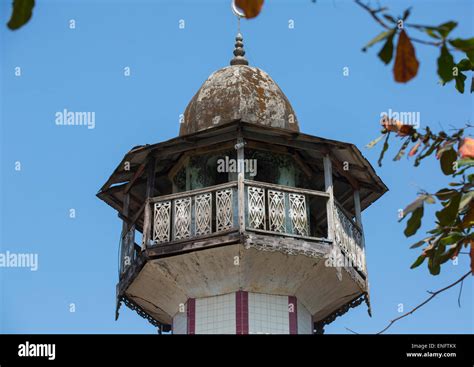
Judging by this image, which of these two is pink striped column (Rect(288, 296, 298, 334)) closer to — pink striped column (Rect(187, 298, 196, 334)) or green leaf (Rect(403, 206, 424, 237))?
pink striped column (Rect(187, 298, 196, 334))

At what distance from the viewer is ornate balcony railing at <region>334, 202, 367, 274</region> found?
15.5m

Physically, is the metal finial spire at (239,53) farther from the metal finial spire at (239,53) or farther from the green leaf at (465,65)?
the green leaf at (465,65)

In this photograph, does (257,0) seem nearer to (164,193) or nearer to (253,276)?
(253,276)

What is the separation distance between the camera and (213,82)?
17.5m

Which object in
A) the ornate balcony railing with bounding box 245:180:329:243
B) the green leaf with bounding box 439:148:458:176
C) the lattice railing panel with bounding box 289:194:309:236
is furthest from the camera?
the lattice railing panel with bounding box 289:194:309:236

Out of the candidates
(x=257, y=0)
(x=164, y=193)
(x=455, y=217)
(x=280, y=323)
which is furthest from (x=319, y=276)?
(x=257, y=0)

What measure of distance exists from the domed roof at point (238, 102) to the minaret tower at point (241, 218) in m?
0.03

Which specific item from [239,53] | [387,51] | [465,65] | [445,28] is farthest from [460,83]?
[239,53]

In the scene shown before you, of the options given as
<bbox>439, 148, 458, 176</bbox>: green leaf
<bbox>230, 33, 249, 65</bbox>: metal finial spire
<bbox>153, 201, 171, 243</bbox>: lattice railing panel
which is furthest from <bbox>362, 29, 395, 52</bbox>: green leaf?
<bbox>230, 33, 249, 65</bbox>: metal finial spire

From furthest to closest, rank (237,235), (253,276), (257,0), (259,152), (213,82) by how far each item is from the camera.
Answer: (213,82) → (259,152) → (253,276) → (237,235) → (257,0)

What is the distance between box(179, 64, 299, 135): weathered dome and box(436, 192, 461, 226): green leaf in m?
11.3
